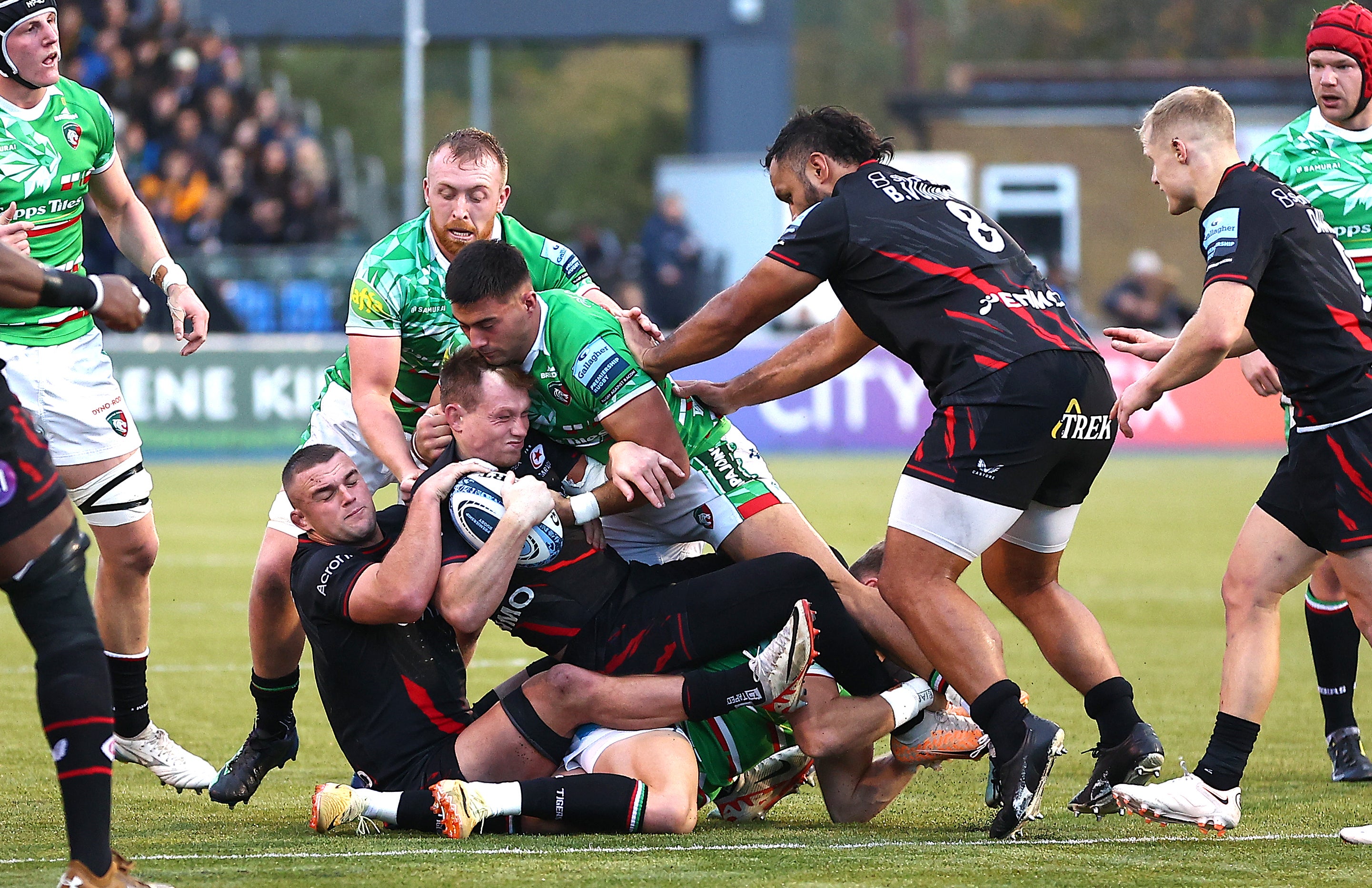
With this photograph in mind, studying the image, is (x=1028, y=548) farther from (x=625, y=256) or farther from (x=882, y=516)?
(x=625, y=256)

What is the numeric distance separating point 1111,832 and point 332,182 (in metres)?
22.0

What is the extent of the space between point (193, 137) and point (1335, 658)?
59.1 ft

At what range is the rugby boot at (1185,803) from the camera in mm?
5023

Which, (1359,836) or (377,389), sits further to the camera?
(377,389)

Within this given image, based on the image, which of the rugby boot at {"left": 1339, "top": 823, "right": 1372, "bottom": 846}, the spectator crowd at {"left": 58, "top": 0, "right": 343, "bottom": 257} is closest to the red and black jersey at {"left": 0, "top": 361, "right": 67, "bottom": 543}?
the rugby boot at {"left": 1339, "top": 823, "right": 1372, "bottom": 846}

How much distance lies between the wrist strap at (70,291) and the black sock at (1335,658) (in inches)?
179

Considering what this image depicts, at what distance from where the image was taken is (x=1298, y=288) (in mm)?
5164

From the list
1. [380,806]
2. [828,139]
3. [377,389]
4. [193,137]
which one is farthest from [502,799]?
[193,137]

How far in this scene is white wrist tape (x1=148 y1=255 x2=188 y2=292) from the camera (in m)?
6.31

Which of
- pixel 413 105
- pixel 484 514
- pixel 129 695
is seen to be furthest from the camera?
pixel 413 105

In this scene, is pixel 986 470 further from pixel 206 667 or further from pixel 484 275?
pixel 206 667

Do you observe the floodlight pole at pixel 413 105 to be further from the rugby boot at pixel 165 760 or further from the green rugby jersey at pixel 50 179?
the rugby boot at pixel 165 760

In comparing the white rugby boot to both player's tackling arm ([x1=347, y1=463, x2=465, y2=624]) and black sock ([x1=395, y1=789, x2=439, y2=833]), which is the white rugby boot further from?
player's tackling arm ([x1=347, y1=463, x2=465, y2=624])

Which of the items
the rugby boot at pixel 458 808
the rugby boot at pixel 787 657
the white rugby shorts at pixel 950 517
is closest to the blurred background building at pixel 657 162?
the rugby boot at pixel 458 808
